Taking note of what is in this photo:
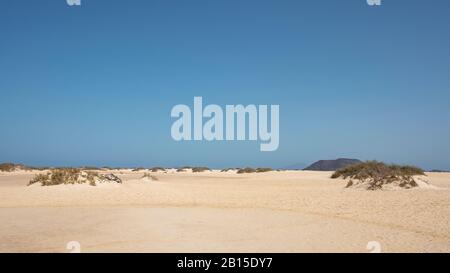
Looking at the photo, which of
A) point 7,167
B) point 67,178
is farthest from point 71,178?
point 7,167

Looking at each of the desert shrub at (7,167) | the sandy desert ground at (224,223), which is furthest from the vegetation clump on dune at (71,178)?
the desert shrub at (7,167)

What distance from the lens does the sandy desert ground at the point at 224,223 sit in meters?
8.78

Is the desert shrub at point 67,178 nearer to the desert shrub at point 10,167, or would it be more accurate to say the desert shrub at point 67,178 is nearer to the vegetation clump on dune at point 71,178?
the vegetation clump on dune at point 71,178

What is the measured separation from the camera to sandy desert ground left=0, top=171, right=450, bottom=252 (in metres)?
8.78

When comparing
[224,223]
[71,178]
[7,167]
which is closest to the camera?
[224,223]

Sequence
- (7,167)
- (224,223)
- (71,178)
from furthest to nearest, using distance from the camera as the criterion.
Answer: (7,167)
(71,178)
(224,223)

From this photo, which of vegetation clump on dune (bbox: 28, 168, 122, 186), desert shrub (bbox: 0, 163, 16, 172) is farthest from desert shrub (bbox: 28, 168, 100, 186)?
desert shrub (bbox: 0, 163, 16, 172)

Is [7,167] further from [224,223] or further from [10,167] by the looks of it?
[224,223]

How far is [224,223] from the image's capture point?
38.5ft

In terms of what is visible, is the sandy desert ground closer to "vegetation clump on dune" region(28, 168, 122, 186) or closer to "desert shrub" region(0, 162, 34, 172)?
"vegetation clump on dune" region(28, 168, 122, 186)
